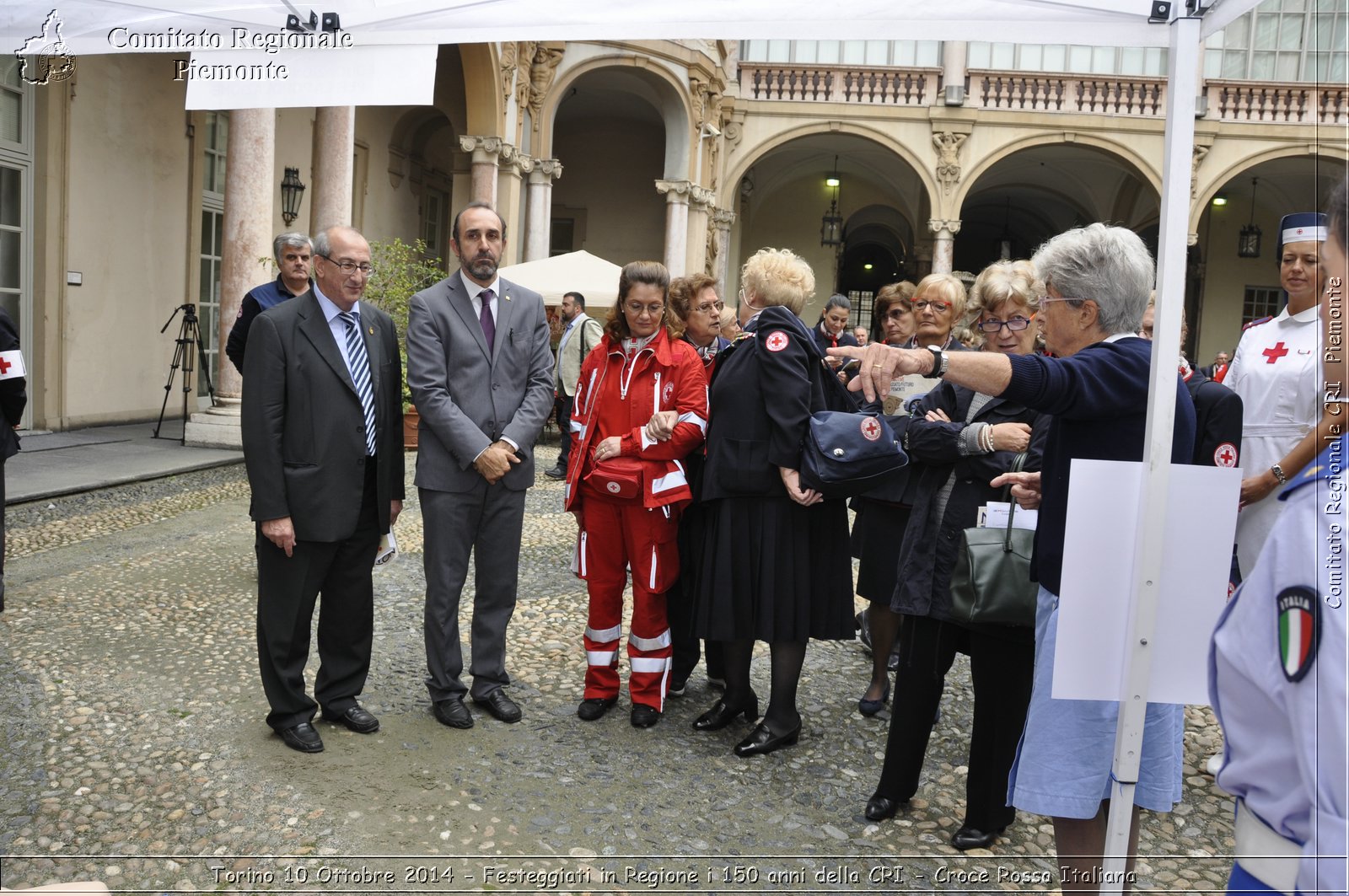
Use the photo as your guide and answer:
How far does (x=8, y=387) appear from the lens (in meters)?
4.44

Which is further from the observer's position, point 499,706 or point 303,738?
point 499,706

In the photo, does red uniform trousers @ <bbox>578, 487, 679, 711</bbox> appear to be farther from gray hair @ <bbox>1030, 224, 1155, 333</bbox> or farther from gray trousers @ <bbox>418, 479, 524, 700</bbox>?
gray hair @ <bbox>1030, 224, 1155, 333</bbox>

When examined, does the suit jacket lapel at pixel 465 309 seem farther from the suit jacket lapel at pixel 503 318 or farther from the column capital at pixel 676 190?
the column capital at pixel 676 190

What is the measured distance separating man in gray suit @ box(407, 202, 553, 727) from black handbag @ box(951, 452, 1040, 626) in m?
1.72

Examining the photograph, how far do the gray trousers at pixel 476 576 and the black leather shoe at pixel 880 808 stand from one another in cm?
153

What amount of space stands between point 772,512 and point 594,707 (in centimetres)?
107

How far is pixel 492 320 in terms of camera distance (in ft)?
12.7

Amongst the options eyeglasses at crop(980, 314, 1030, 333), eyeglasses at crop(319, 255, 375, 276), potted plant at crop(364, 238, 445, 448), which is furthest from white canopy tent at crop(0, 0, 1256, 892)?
potted plant at crop(364, 238, 445, 448)

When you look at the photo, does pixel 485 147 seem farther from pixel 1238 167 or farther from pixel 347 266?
pixel 1238 167

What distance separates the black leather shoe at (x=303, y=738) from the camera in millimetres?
3410

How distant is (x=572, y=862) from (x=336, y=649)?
55.0 inches

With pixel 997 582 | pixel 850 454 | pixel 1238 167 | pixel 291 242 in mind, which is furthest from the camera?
pixel 1238 167

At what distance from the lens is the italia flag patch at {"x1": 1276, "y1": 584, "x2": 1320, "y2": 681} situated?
1170 mm

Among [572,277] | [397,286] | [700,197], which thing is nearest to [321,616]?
[397,286]
